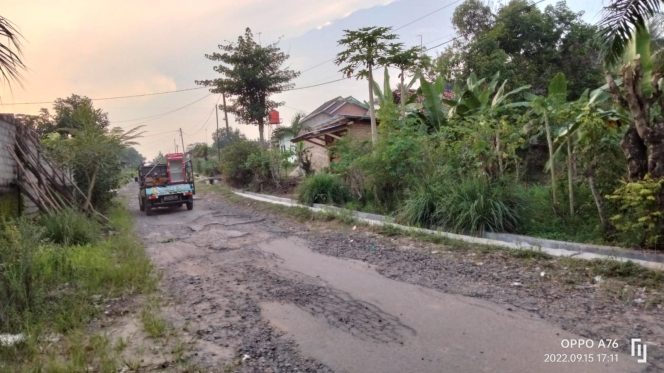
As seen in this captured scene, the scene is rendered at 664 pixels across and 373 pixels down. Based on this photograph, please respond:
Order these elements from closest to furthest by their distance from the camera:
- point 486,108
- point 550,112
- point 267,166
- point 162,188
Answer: point 550,112, point 486,108, point 162,188, point 267,166

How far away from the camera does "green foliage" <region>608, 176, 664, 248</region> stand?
538cm

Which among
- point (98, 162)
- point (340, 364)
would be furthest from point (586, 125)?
point (98, 162)

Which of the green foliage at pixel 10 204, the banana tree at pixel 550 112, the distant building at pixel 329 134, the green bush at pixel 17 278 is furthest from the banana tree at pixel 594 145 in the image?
the green foliage at pixel 10 204

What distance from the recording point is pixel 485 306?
15.1 feet

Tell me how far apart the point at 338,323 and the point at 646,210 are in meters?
4.27

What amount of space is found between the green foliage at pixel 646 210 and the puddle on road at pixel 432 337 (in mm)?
2525

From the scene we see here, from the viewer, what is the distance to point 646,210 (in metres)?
5.47

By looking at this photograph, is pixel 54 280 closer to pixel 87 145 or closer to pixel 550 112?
pixel 87 145

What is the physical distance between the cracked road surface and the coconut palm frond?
364 cm

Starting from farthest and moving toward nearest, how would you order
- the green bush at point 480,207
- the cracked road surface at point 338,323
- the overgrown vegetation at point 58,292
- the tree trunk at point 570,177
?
the green bush at point 480,207 < the tree trunk at point 570,177 < the overgrown vegetation at point 58,292 < the cracked road surface at point 338,323

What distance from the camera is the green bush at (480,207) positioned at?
7.53 meters

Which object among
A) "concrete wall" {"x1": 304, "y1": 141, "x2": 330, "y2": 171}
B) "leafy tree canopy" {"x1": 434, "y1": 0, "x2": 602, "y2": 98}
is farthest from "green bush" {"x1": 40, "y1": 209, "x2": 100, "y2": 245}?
"leafy tree canopy" {"x1": 434, "y1": 0, "x2": 602, "y2": 98}

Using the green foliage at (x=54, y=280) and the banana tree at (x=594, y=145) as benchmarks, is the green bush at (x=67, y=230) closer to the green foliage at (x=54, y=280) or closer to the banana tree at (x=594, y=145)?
the green foliage at (x=54, y=280)
